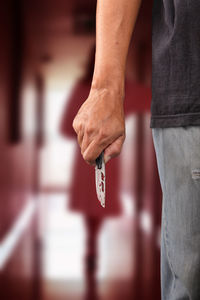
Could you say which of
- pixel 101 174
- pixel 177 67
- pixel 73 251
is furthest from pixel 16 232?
pixel 177 67

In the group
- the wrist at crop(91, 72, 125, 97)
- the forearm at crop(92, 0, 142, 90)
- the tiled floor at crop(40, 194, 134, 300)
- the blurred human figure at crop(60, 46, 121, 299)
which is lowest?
the tiled floor at crop(40, 194, 134, 300)

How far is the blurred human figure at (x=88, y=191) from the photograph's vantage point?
1.58 metres

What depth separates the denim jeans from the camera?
63cm

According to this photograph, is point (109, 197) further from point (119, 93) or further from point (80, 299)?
point (119, 93)

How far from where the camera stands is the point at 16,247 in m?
1.65

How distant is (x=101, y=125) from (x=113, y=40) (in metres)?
0.16

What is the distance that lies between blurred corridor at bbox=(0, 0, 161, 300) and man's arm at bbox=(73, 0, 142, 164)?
850mm

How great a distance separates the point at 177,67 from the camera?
643 millimetres

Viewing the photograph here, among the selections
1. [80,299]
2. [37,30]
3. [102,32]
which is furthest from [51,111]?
[102,32]

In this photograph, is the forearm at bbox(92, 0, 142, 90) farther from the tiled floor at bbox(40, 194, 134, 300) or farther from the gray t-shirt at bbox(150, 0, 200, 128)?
the tiled floor at bbox(40, 194, 134, 300)

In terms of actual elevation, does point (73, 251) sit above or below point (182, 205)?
below

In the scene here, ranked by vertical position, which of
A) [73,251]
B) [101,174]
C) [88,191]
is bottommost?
[73,251]

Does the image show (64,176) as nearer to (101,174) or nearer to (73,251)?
(73,251)

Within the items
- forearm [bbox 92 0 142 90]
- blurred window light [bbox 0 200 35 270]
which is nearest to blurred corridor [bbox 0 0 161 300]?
blurred window light [bbox 0 200 35 270]
